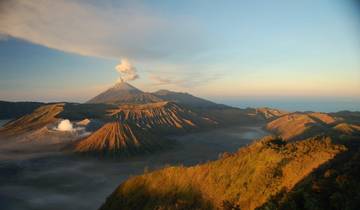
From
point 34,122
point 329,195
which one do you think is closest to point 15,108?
point 34,122

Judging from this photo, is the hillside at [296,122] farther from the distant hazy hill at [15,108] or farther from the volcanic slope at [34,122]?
the distant hazy hill at [15,108]

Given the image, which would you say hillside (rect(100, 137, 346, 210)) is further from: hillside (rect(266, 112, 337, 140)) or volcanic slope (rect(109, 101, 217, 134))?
volcanic slope (rect(109, 101, 217, 134))

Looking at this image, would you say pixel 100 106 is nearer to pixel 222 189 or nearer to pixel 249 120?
pixel 249 120

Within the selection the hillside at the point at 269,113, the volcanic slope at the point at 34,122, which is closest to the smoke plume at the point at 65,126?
the volcanic slope at the point at 34,122

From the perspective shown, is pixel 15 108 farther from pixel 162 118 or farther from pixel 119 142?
pixel 119 142

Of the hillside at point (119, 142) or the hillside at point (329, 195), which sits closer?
the hillside at point (329, 195)

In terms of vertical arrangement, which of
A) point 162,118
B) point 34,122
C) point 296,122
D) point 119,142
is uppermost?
point 162,118

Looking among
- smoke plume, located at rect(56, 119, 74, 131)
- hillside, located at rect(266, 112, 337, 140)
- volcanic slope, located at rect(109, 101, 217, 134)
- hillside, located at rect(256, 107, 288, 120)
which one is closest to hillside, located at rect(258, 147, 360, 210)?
hillside, located at rect(266, 112, 337, 140)
